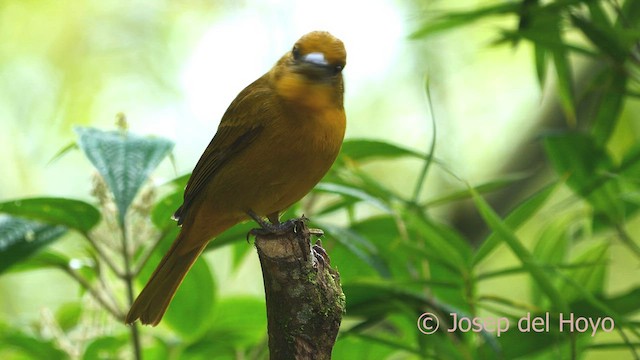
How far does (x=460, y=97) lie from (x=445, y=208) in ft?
8.30

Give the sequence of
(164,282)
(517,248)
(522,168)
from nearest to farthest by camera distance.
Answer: (517,248) < (164,282) < (522,168)

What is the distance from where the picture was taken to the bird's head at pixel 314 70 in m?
2.28

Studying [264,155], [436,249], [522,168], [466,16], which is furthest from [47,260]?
[522,168]

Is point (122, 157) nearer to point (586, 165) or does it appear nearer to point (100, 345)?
point (100, 345)

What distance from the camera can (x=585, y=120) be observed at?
15.0 ft

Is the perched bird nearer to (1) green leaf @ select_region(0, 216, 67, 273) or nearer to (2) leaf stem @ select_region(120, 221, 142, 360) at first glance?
(2) leaf stem @ select_region(120, 221, 142, 360)

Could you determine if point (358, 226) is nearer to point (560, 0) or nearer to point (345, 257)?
point (345, 257)

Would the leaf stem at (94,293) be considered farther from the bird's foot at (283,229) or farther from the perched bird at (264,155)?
the bird's foot at (283,229)

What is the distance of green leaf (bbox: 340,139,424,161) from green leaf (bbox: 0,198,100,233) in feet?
2.43

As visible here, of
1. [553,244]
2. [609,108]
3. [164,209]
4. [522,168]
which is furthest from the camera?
[522,168]

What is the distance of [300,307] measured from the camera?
186cm

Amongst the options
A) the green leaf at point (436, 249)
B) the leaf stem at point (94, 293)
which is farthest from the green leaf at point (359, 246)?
the leaf stem at point (94, 293)

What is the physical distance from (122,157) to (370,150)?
748 millimetres

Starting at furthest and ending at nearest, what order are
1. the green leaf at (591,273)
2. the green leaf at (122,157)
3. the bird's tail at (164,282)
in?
the green leaf at (591,273)
the bird's tail at (164,282)
the green leaf at (122,157)
